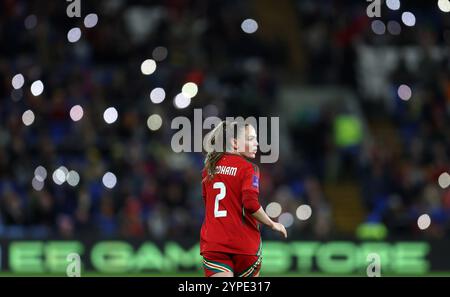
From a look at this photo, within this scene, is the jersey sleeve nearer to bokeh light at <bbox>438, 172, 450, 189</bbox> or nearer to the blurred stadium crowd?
the blurred stadium crowd

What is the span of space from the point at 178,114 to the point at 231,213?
11.8 metres

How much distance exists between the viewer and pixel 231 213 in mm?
A: 8109

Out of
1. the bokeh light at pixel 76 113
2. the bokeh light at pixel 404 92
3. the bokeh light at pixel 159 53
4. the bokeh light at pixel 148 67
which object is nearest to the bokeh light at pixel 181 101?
the bokeh light at pixel 148 67

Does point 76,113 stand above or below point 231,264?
above

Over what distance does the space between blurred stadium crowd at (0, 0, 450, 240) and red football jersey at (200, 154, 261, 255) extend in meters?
9.07

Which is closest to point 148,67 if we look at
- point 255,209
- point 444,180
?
point 444,180

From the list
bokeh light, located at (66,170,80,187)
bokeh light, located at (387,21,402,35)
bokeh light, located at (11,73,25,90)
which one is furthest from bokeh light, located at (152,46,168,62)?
bokeh light, located at (387,21,402,35)

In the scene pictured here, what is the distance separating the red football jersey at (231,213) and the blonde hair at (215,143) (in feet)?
0.24

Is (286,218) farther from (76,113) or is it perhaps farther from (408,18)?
(408,18)

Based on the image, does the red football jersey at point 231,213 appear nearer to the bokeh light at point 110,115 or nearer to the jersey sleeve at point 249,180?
the jersey sleeve at point 249,180

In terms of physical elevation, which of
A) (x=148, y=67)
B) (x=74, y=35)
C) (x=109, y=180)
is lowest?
(x=109, y=180)

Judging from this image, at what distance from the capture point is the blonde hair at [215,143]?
8164mm

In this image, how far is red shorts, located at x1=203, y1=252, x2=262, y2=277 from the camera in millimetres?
8078
